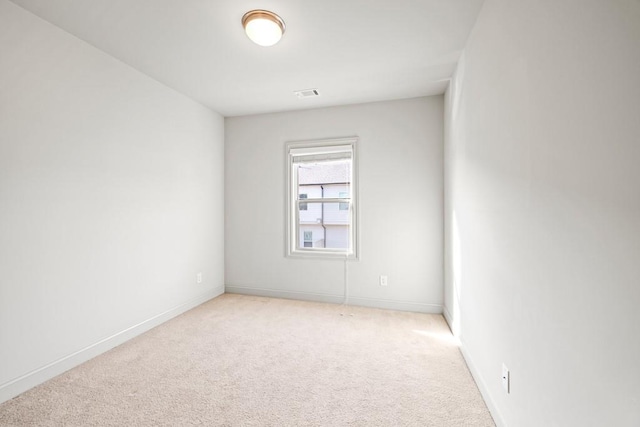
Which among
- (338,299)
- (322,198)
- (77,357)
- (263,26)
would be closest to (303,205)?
(322,198)

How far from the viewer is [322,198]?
4.06 metres

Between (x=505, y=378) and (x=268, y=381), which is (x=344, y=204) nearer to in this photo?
(x=268, y=381)

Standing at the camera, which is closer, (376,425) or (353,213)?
(376,425)

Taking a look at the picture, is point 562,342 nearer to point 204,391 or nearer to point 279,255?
point 204,391

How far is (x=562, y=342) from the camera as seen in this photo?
1.05m

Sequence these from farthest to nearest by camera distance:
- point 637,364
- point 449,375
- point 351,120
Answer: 1. point 351,120
2. point 449,375
3. point 637,364

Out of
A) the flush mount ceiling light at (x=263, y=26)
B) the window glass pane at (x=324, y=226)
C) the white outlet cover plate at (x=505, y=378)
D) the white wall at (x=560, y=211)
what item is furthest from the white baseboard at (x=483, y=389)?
the flush mount ceiling light at (x=263, y=26)

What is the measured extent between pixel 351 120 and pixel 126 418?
3563 mm

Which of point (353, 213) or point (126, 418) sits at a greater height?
point (353, 213)

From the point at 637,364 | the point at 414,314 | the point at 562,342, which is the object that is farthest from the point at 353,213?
the point at 637,364

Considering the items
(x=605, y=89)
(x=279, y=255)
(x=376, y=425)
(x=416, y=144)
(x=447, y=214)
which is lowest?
(x=376, y=425)

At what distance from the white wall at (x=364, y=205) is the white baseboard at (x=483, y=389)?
122 centimetres

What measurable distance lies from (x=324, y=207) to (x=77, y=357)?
9.59 ft

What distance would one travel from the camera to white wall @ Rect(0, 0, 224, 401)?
1972 mm
